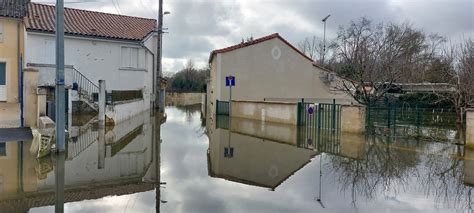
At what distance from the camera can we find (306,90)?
107ft

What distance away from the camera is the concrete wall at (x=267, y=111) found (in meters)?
20.7

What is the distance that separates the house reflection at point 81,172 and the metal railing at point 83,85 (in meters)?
9.25

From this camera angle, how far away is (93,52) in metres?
27.4

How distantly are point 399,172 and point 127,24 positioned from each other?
91.2ft

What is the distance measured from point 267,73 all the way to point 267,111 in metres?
7.95

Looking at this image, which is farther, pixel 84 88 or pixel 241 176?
pixel 84 88

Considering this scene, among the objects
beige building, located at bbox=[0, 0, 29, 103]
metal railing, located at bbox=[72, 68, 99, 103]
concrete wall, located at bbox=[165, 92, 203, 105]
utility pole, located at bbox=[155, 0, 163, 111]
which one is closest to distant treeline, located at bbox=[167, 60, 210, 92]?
concrete wall, located at bbox=[165, 92, 203, 105]

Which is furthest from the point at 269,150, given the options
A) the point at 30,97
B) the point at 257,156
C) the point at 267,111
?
the point at 267,111

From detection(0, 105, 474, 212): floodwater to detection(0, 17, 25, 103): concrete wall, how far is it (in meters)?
4.18

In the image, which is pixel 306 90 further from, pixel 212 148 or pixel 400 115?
pixel 212 148

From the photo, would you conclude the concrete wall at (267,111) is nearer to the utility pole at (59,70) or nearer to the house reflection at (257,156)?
the house reflection at (257,156)

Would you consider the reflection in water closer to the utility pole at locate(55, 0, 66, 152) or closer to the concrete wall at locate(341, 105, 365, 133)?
the concrete wall at locate(341, 105, 365, 133)

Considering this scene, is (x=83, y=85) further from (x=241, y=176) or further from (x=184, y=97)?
(x=184, y=97)

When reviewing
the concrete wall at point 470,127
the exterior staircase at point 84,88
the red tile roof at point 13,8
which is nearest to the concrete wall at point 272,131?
the concrete wall at point 470,127
